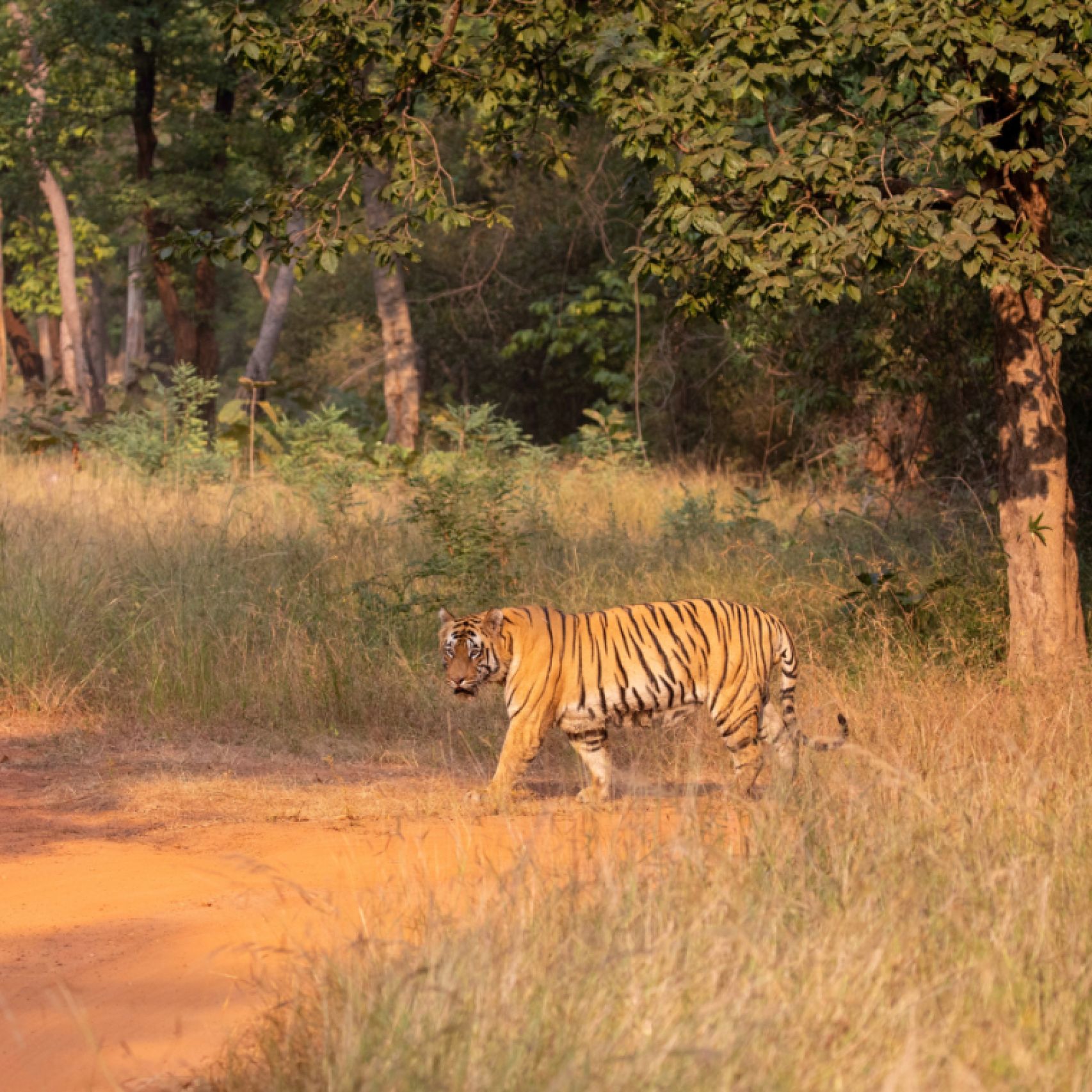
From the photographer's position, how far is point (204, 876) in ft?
19.7

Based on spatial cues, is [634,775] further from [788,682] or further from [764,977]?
[764,977]

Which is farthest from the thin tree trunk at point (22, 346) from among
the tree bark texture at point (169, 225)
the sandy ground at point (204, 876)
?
the sandy ground at point (204, 876)

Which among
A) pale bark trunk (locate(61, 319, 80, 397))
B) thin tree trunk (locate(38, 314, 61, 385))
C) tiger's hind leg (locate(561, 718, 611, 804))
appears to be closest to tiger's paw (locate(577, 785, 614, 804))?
tiger's hind leg (locate(561, 718, 611, 804))

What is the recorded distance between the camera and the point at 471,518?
38.0 feet

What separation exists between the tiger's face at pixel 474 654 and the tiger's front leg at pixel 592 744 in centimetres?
41

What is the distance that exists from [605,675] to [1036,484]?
3.09 m

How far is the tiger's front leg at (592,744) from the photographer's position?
7.22 meters

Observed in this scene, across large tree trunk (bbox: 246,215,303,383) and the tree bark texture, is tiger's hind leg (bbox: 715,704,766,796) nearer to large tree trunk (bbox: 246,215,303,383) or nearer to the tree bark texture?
the tree bark texture

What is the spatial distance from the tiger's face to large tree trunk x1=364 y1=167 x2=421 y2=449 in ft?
50.0

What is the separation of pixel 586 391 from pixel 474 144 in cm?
1763

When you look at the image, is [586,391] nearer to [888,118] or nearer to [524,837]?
[888,118]

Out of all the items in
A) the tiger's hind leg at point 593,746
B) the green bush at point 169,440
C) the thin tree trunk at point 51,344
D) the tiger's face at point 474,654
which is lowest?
the tiger's hind leg at point 593,746

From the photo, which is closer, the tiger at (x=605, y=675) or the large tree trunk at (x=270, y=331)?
the tiger at (x=605, y=675)

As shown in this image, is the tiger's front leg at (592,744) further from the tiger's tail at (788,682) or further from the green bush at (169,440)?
the green bush at (169,440)
